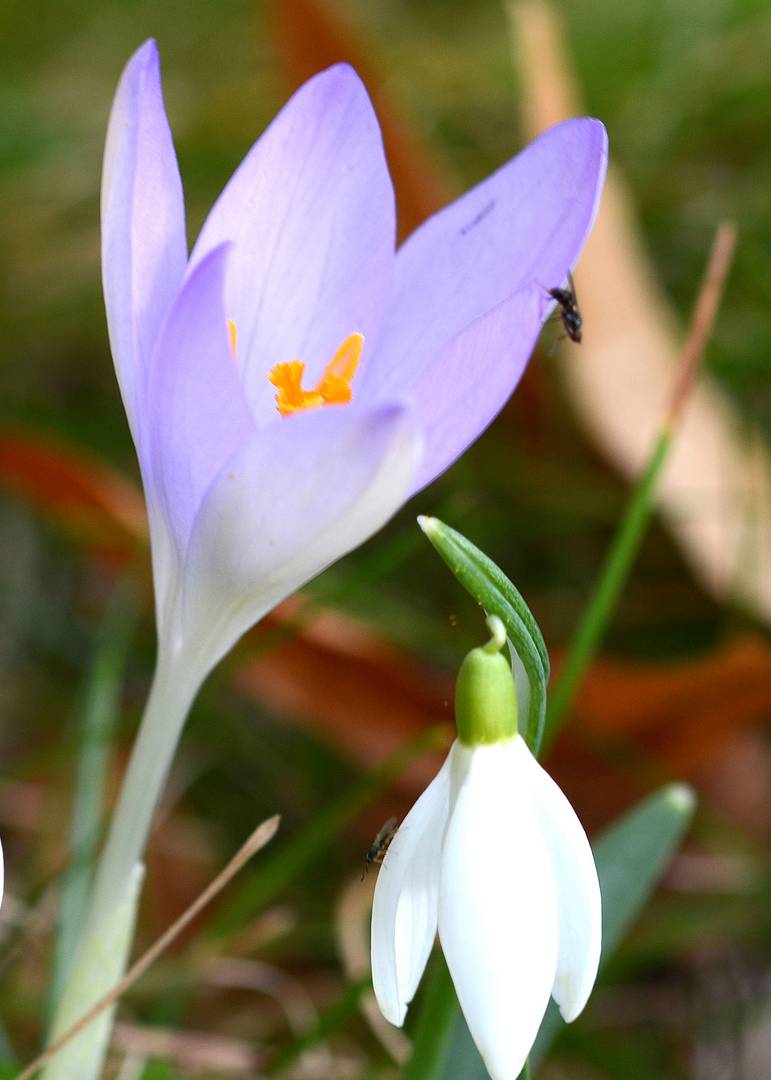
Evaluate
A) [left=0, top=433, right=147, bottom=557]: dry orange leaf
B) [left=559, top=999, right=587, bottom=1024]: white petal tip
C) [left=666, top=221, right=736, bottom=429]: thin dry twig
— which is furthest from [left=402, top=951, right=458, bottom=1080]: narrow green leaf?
[left=0, top=433, right=147, bottom=557]: dry orange leaf

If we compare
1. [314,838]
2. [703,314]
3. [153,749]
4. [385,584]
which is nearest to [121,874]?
[153,749]

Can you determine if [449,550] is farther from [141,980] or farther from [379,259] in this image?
[141,980]

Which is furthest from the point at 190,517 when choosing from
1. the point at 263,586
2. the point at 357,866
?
the point at 357,866

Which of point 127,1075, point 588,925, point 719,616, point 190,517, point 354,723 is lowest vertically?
point 719,616

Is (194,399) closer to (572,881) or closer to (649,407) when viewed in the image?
(572,881)

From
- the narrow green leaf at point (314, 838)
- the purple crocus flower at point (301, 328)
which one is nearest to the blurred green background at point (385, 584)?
the narrow green leaf at point (314, 838)
